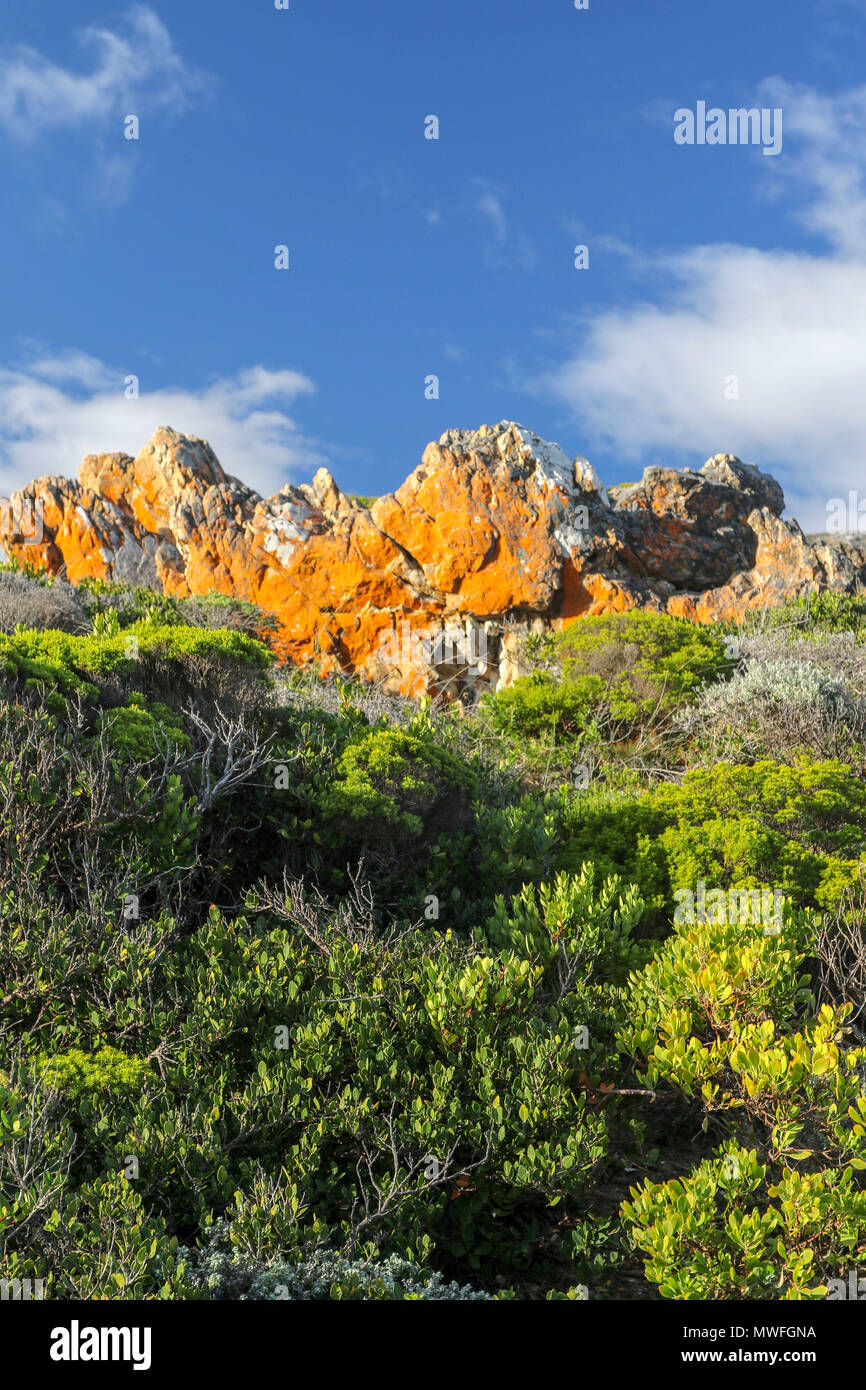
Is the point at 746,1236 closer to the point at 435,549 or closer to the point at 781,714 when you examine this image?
the point at 781,714

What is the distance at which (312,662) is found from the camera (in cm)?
1588

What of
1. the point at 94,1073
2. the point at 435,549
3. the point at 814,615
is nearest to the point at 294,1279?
the point at 94,1073

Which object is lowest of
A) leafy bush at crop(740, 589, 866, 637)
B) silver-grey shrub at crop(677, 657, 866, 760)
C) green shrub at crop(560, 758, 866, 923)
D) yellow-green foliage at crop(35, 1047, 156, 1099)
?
yellow-green foliage at crop(35, 1047, 156, 1099)

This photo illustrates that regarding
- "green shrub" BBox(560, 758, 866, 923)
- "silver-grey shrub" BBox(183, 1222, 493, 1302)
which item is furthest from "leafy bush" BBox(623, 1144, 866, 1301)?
"green shrub" BBox(560, 758, 866, 923)

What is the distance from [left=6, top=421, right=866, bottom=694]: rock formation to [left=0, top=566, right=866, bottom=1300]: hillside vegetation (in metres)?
8.51

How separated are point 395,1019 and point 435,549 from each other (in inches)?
503

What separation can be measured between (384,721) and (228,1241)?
5.01 meters

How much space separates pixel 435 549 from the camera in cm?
1667

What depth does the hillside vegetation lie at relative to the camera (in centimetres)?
353

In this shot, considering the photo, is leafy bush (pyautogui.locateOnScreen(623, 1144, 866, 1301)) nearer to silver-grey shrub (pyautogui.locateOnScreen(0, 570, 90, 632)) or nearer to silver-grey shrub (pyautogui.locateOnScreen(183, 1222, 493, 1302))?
silver-grey shrub (pyautogui.locateOnScreen(183, 1222, 493, 1302))

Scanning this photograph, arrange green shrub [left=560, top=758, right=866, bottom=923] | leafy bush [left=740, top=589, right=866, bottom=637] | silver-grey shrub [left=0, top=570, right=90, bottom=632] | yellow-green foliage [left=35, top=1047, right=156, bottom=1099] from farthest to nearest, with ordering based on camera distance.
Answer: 1. leafy bush [left=740, top=589, right=866, bottom=637]
2. silver-grey shrub [left=0, top=570, right=90, bottom=632]
3. green shrub [left=560, top=758, right=866, bottom=923]
4. yellow-green foliage [left=35, top=1047, right=156, bottom=1099]
